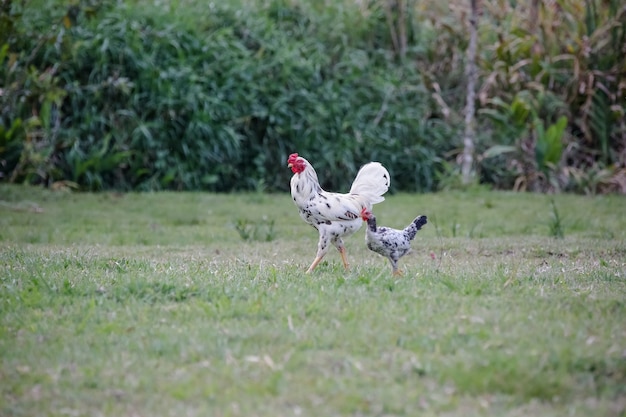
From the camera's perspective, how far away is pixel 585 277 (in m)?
7.96

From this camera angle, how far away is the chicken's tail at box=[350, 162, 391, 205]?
8.29 metres

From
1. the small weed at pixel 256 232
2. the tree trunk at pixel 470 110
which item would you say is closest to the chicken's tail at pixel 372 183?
the small weed at pixel 256 232

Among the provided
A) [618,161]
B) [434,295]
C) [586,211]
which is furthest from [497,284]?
[618,161]

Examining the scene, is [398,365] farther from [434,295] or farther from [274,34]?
[274,34]

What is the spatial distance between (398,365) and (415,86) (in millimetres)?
14413

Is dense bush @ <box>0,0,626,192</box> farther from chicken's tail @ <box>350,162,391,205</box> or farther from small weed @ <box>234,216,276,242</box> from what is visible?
chicken's tail @ <box>350,162,391,205</box>

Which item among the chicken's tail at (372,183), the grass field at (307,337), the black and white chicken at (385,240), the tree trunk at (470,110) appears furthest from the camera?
the tree trunk at (470,110)

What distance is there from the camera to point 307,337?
5.84 m

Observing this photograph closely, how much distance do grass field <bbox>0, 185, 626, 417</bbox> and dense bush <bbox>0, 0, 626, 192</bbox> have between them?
24.8ft

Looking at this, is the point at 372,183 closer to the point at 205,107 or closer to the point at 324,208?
the point at 324,208

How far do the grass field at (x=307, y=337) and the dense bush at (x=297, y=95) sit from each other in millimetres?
7564

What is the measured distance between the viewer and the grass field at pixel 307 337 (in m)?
5.06

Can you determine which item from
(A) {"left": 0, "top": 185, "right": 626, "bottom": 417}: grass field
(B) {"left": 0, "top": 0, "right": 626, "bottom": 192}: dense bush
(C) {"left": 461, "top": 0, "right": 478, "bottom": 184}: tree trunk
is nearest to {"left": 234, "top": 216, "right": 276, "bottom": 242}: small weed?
(A) {"left": 0, "top": 185, "right": 626, "bottom": 417}: grass field

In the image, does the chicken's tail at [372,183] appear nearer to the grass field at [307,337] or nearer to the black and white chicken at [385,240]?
the black and white chicken at [385,240]
